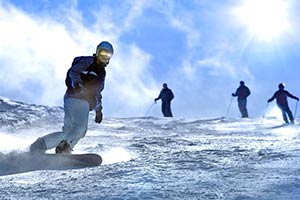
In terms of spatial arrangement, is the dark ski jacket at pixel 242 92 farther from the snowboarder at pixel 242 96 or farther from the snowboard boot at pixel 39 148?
the snowboard boot at pixel 39 148

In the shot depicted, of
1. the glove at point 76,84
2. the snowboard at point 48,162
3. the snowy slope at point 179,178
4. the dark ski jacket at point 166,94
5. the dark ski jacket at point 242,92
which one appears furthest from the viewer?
the dark ski jacket at point 166,94

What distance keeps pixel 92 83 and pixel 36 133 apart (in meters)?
7.05

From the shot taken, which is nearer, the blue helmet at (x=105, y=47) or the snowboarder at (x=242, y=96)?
the blue helmet at (x=105, y=47)

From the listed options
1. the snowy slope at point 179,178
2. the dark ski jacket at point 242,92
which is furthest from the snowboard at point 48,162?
the dark ski jacket at point 242,92

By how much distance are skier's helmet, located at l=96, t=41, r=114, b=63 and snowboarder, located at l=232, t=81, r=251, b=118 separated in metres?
19.1

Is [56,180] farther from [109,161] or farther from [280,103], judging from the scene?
[280,103]

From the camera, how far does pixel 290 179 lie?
4.67 meters

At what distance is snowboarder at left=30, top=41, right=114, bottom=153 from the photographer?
6789 millimetres

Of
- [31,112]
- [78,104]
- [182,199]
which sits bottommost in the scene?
[182,199]

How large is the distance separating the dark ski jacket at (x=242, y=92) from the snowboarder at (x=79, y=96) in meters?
19.0

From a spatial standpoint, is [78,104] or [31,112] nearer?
[78,104]

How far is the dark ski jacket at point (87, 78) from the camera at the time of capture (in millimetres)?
6762

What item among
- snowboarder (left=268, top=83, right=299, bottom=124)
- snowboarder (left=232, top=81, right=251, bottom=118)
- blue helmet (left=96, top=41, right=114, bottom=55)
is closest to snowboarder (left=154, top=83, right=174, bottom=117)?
snowboarder (left=232, top=81, right=251, bottom=118)

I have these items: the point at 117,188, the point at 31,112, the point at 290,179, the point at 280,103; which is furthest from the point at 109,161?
the point at 280,103
